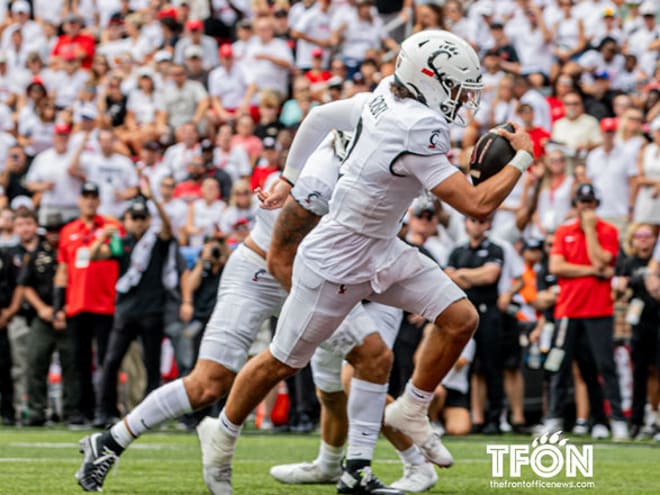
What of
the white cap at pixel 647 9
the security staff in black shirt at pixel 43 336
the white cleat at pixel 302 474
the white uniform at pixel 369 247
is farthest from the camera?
the white cap at pixel 647 9

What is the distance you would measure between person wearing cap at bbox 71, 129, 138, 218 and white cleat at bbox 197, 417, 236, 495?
9581mm

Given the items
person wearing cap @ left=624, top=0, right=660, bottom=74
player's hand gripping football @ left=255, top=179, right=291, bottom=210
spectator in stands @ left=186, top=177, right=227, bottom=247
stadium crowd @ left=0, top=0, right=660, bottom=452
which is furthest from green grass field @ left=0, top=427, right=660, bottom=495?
person wearing cap @ left=624, top=0, right=660, bottom=74

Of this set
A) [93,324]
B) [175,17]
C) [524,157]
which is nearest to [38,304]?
[93,324]

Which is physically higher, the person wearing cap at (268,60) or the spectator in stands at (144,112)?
the person wearing cap at (268,60)

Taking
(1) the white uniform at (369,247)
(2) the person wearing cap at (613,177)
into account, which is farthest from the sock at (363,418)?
(2) the person wearing cap at (613,177)

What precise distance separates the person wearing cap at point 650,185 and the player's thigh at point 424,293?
27.4 feet

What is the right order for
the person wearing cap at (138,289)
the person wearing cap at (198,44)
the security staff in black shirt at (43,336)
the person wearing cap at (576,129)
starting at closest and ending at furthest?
the person wearing cap at (138,289) < the security staff in black shirt at (43,336) < the person wearing cap at (576,129) < the person wearing cap at (198,44)

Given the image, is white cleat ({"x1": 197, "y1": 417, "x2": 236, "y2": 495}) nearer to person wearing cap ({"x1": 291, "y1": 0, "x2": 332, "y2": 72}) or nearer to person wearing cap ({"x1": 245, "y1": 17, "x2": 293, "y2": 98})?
person wearing cap ({"x1": 245, "y1": 17, "x2": 293, "y2": 98})

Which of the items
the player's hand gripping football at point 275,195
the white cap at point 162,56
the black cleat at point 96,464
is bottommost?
the black cleat at point 96,464

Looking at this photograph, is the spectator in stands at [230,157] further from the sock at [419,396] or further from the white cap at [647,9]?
the sock at [419,396]

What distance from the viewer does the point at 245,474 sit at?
8.97 m

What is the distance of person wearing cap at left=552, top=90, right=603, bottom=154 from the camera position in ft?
55.5

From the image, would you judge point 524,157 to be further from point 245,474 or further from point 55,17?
point 55,17

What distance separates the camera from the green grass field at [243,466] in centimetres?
788
